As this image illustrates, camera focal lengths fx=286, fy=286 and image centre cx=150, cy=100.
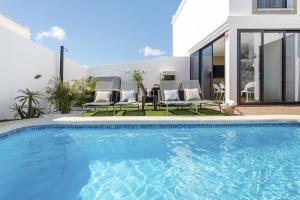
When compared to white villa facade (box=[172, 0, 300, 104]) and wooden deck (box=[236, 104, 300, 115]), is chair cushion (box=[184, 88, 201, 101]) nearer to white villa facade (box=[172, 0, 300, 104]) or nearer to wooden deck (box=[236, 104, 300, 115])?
wooden deck (box=[236, 104, 300, 115])

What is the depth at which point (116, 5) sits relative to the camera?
1944cm

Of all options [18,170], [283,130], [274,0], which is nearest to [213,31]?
[274,0]

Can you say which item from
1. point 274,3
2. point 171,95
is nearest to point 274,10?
point 274,3

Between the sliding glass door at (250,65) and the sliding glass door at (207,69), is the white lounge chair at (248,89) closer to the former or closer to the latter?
the sliding glass door at (250,65)

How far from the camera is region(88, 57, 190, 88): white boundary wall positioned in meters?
18.1

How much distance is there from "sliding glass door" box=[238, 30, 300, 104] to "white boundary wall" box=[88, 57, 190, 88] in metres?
6.79

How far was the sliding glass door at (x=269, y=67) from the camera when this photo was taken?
11312 millimetres

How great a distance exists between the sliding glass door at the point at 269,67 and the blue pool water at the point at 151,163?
3.92 metres

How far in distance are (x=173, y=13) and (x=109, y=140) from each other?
21.2m

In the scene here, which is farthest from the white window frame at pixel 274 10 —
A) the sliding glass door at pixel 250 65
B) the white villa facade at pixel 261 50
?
the sliding glass door at pixel 250 65

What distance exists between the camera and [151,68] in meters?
18.5

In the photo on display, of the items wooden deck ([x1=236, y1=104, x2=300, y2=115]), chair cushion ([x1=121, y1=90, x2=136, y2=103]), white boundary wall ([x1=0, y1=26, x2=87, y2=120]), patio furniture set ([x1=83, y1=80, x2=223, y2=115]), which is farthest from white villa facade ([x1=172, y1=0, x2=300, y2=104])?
white boundary wall ([x1=0, y1=26, x2=87, y2=120])

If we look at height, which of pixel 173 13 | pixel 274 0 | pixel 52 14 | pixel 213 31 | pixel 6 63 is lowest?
pixel 6 63

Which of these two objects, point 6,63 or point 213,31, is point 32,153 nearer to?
point 6,63
